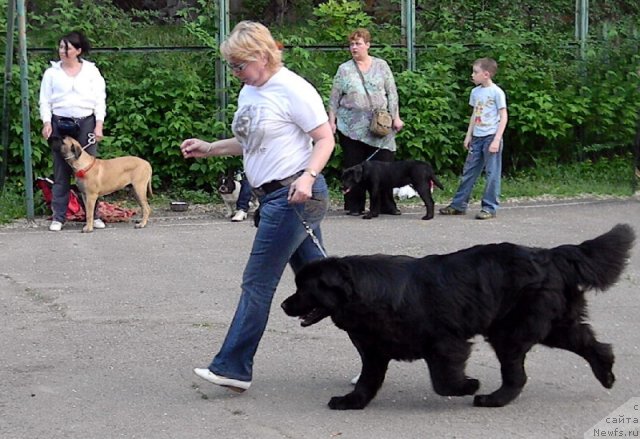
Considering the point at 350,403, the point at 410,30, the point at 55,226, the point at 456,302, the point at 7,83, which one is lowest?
the point at 350,403

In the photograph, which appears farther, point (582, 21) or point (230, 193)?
point (582, 21)

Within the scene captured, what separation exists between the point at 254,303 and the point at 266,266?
20 centimetres

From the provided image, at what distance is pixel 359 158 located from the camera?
12.1 m

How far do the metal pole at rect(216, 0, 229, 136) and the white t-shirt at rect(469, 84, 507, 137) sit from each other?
311cm

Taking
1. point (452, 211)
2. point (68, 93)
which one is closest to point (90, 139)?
point (68, 93)

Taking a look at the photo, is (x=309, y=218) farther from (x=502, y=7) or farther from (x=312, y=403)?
(x=502, y=7)

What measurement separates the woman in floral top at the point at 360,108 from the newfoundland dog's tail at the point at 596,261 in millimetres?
6327

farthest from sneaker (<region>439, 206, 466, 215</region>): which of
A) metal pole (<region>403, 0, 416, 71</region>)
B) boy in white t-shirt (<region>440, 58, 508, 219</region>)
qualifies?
metal pole (<region>403, 0, 416, 71</region>)

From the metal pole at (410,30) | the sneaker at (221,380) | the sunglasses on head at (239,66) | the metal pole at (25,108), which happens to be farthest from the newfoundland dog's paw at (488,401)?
the metal pole at (410,30)

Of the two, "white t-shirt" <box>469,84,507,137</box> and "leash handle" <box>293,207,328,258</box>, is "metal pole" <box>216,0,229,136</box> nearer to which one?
"white t-shirt" <box>469,84,507,137</box>

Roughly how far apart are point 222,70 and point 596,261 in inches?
331

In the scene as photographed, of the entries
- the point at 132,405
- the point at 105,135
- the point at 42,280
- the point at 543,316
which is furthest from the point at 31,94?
the point at 543,316

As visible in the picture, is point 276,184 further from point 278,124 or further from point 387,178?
point 387,178

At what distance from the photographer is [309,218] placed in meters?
5.57
